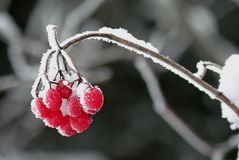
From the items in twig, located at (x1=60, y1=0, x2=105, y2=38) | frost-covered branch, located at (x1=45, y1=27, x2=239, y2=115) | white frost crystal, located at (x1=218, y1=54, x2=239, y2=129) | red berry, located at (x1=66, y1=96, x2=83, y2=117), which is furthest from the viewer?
twig, located at (x1=60, y1=0, x2=105, y2=38)

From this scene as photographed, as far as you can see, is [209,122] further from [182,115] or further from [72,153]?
[72,153]

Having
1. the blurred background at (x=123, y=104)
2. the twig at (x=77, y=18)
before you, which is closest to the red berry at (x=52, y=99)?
the twig at (x=77, y=18)

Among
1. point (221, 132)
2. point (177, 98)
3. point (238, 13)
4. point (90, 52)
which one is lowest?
point (90, 52)

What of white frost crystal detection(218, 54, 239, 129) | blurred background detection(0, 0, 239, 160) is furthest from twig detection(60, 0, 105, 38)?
white frost crystal detection(218, 54, 239, 129)

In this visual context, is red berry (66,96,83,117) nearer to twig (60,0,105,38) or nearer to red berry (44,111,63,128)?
red berry (44,111,63,128)

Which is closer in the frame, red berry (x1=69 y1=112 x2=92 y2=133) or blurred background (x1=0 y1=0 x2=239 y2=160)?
red berry (x1=69 y1=112 x2=92 y2=133)

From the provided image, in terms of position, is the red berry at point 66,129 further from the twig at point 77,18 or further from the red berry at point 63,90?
the twig at point 77,18

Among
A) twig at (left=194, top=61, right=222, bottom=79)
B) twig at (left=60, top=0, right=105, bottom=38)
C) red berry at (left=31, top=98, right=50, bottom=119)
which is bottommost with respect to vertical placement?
red berry at (left=31, top=98, right=50, bottom=119)

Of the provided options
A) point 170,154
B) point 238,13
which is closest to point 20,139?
point 170,154
